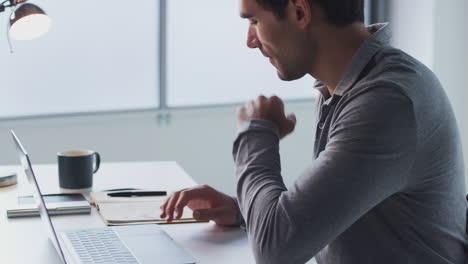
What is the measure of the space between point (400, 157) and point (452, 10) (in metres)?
2.50

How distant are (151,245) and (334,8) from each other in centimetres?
58

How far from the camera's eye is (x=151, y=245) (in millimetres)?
1344

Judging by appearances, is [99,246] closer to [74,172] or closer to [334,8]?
[74,172]

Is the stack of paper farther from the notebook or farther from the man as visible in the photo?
the man

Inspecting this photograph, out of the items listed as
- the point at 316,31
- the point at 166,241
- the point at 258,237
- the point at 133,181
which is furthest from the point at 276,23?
the point at 133,181

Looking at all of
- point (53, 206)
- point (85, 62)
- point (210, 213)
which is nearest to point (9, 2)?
point (53, 206)

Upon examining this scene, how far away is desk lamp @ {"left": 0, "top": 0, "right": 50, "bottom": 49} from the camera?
1781 mm

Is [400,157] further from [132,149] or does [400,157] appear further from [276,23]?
[132,149]

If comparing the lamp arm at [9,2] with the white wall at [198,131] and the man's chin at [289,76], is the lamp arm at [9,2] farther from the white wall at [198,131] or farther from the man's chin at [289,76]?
the white wall at [198,131]

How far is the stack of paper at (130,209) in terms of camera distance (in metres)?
1.52

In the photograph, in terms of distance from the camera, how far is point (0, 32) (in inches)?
125

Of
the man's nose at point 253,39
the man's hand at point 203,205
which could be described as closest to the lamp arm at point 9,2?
the man's hand at point 203,205

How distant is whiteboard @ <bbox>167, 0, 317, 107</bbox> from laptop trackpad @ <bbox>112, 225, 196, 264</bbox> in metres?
2.22

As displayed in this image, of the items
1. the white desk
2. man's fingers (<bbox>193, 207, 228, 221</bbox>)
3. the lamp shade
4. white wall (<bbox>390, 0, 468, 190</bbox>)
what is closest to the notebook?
the white desk
